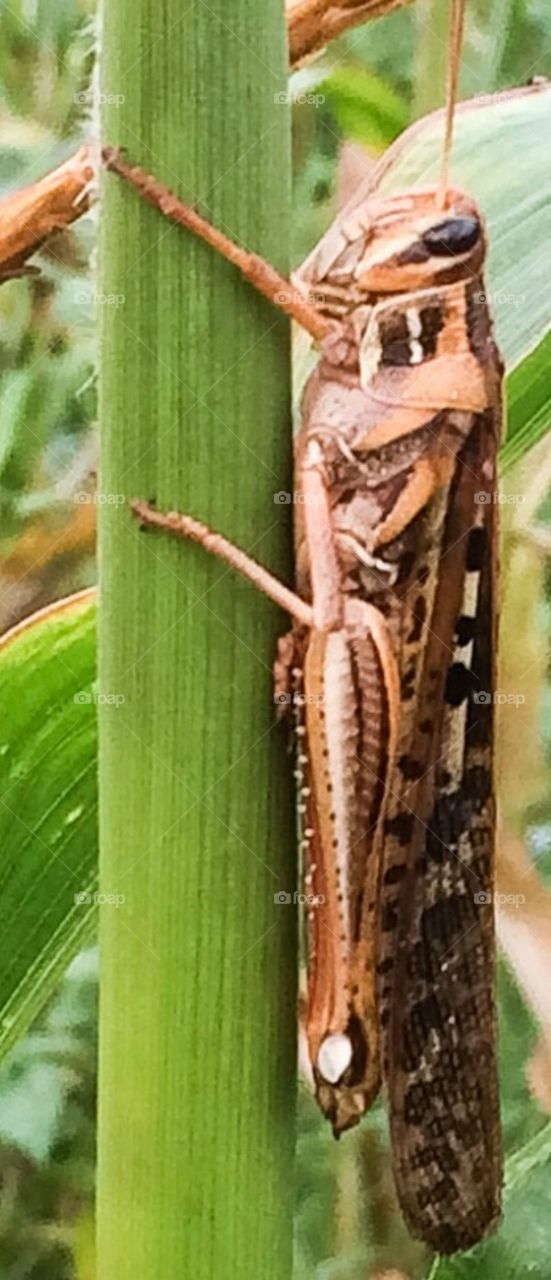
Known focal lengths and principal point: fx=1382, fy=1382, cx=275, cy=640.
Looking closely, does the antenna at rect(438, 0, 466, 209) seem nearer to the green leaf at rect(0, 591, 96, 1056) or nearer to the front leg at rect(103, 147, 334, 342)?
the front leg at rect(103, 147, 334, 342)

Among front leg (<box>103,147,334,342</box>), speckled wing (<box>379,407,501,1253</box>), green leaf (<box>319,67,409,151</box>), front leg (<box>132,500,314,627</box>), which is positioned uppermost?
green leaf (<box>319,67,409,151</box>)

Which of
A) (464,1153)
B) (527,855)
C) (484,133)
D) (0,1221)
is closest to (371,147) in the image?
(484,133)

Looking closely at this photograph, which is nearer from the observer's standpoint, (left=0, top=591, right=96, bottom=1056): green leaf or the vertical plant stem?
the vertical plant stem

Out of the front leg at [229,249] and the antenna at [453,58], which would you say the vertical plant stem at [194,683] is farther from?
the antenna at [453,58]

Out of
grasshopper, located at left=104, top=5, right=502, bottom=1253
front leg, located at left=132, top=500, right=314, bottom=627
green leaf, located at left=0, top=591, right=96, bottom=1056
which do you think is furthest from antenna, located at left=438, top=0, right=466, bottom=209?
green leaf, located at left=0, top=591, right=96, bottom=1056

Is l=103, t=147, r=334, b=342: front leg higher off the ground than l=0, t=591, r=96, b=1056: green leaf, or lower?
higher

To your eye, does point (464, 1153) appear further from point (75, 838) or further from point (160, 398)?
point (160, 398)

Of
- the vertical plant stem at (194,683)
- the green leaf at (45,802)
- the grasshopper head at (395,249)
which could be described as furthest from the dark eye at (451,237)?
the green leaf at (45,802)
